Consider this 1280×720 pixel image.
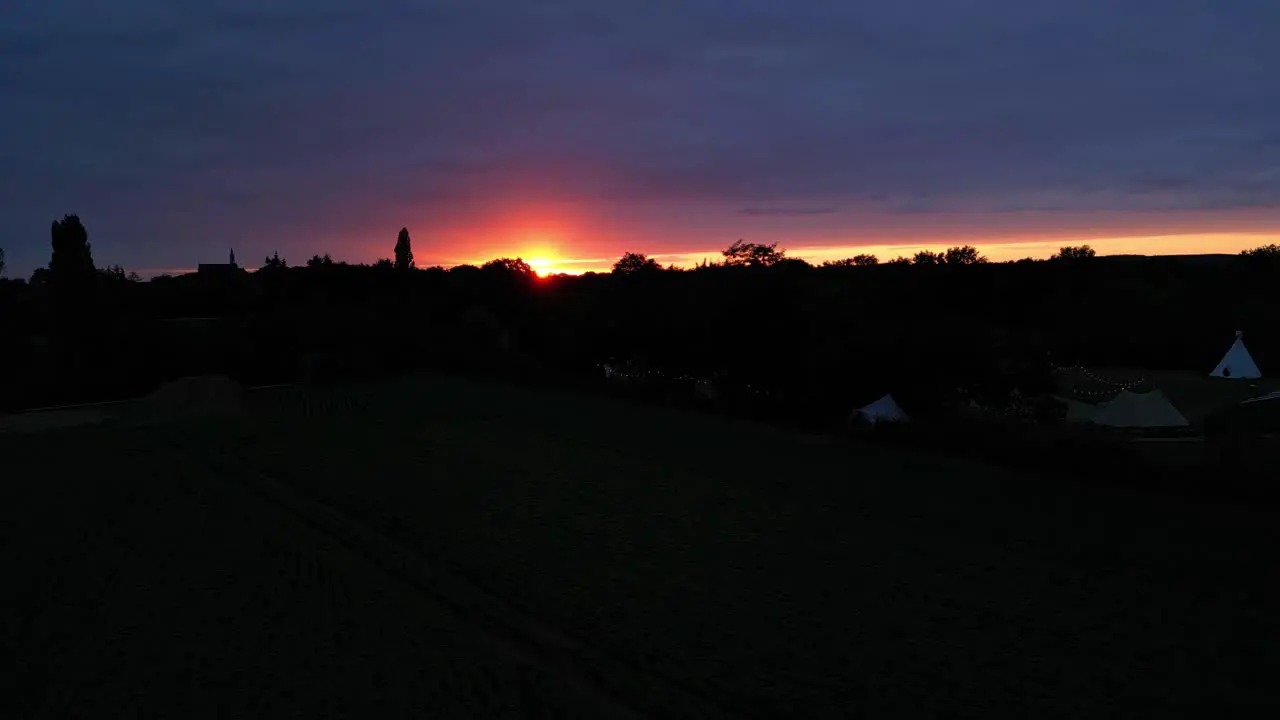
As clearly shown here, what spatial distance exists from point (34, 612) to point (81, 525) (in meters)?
2.77

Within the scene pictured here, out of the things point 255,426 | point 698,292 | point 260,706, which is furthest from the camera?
point 698,292

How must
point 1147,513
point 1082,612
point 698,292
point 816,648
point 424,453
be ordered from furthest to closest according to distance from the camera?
1. point 698,292
2. point 424,453
3. point 1147,513
4. point 1082,612
5. point 816,648

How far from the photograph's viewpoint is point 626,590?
22.8 feet

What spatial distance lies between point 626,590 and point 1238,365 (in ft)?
137

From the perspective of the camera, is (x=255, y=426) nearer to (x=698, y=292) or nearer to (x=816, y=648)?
(x=816, y=648)

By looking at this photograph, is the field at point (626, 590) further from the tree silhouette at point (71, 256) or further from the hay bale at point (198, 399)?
the tree silhouette at point (71, 256)

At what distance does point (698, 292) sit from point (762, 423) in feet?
41.3

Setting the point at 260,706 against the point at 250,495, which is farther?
the point at 250,495

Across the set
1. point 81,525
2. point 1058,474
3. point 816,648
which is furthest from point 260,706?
point 1058,474

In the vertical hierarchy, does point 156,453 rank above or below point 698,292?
below

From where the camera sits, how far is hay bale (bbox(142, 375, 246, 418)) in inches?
684

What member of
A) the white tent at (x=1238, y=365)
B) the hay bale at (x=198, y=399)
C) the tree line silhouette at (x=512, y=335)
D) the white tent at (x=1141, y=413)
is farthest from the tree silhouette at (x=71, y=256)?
the white tent at (x=1238, y=365)

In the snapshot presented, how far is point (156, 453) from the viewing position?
43.2ft

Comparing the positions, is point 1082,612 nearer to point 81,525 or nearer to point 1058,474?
point 1058,474
